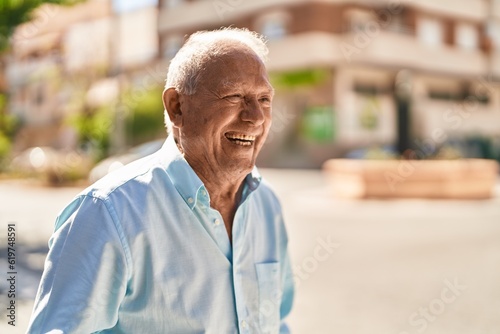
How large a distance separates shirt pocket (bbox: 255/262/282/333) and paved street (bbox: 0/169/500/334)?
3.08 meters

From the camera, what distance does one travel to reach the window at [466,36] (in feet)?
110

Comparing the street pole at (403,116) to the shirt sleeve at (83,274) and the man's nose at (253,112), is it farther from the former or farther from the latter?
the shirt sleeve at (83,274)

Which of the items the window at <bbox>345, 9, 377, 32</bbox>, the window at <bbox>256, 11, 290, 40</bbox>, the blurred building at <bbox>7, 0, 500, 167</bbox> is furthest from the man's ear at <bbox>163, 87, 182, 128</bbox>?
the window at <bbox>345, 9, 377, 32</bbox>

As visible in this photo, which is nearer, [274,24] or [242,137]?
[242,137]

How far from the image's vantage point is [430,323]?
523 cm

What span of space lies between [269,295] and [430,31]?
32.7 metres

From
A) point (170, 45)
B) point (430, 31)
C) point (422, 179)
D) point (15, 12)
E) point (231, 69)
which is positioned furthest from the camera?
point (170, 45)

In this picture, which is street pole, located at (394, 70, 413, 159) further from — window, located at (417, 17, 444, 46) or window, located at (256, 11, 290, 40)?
window, located at (417, 17, 444, 46)

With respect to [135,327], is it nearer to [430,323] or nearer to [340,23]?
[430,323]

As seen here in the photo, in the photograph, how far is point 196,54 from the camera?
5.74ft

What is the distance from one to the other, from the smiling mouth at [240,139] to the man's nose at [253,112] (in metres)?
0.06

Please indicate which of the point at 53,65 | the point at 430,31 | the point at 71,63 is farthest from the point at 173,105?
the point at 430,31

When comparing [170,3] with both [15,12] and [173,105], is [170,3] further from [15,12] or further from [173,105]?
[173,105]

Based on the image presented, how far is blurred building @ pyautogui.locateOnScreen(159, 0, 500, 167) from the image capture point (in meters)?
28.8
